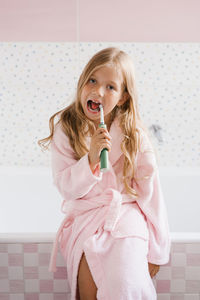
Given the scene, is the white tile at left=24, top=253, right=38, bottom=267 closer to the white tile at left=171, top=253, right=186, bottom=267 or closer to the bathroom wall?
the white tile at left=171, top=253, right=186, bottom=267

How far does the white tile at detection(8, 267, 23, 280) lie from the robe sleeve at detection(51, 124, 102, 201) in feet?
1.16

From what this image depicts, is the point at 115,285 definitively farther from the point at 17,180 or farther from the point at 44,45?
the point at 44,45

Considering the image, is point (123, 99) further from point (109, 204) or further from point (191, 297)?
point (191, 297)

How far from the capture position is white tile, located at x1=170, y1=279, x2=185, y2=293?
133cm

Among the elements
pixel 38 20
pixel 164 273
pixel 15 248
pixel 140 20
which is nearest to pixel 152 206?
pixel 164 273

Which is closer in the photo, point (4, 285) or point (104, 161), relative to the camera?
point (104, 161)

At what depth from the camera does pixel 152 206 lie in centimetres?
127

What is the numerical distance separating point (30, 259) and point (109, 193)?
393 millimetres

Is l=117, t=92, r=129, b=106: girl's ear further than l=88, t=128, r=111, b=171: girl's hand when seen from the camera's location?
Yes

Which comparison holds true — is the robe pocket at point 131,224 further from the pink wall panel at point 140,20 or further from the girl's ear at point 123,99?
the pink wall panel at point 140,20

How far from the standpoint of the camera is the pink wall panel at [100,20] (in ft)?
6.57

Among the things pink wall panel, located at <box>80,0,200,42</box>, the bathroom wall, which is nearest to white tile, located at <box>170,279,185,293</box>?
the bathroom wall

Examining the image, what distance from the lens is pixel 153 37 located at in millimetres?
2041

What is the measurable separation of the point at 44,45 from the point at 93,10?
335 mm
